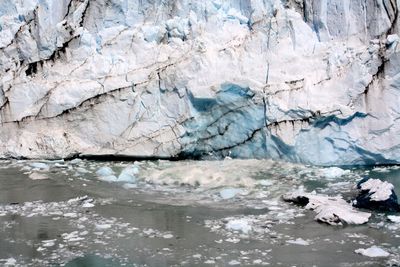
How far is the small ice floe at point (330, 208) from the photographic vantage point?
4777 mm

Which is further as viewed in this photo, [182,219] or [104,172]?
[104,172]

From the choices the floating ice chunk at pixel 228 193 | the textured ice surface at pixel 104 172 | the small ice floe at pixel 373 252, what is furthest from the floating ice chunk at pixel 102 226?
the small ice floe at pixel 373 252

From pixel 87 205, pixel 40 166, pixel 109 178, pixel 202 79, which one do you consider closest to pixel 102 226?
pixel 87 205

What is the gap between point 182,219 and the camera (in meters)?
5.01

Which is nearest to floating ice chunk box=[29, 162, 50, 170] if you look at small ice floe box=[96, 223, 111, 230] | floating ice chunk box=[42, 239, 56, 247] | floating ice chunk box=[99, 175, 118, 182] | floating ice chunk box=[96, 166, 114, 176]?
floating ice chunk box=[96, 166, 114, 176]

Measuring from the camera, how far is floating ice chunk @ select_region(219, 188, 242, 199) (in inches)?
225

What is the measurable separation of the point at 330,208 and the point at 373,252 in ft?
3.14

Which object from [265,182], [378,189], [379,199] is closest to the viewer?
[379,199]

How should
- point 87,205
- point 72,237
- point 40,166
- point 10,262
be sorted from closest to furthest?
point 10,262 < point 72,237 < point 87,205 < point 40,166

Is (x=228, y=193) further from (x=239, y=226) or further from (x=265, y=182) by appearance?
(x=239, y=226)

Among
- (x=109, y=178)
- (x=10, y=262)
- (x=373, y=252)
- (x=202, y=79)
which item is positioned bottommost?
(x=373, y=252)

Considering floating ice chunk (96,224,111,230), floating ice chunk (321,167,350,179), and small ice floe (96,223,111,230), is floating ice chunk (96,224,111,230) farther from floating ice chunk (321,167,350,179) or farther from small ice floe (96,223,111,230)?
floating ice chunk (321,167,350,179)

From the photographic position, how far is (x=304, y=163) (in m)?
7.22

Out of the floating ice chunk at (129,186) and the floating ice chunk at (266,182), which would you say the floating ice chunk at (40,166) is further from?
the floating ice chunk at (266,182)
